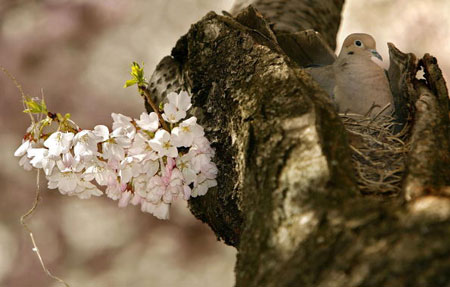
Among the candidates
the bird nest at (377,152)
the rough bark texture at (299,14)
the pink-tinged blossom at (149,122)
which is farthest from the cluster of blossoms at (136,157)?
the rough bark texture at (299,14)

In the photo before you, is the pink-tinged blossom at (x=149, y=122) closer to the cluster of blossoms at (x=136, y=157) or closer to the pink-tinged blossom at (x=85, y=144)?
the cluster of blossoms at (x=136, y=157)

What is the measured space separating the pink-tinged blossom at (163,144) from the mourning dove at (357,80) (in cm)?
75

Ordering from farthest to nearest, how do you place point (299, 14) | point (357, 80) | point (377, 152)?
point (299, 14), point (357, 80), point (377, 152)

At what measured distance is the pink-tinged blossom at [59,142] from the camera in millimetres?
1742

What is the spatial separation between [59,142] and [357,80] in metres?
1.18

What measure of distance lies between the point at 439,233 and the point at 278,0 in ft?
6.83

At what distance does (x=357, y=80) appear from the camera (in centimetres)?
218

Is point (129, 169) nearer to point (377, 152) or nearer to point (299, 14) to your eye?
point (377, 152)

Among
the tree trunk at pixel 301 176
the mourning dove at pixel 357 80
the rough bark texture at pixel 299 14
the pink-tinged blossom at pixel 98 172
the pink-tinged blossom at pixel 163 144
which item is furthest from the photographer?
the rough bark texture at pixel 299 14

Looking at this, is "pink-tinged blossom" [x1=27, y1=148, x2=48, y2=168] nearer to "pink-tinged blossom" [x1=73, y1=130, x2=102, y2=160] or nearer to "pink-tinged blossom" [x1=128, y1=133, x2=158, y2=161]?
"pink-tinged blossom" [x1=73, y1=130, x2=102, y2=160]

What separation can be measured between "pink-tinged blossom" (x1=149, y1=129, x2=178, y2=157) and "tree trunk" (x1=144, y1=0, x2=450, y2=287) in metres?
0.17

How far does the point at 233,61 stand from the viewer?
1.77 m

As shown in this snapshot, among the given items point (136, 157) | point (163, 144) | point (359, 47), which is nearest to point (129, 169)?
point (136, 157)

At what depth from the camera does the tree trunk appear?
3.17 ft
